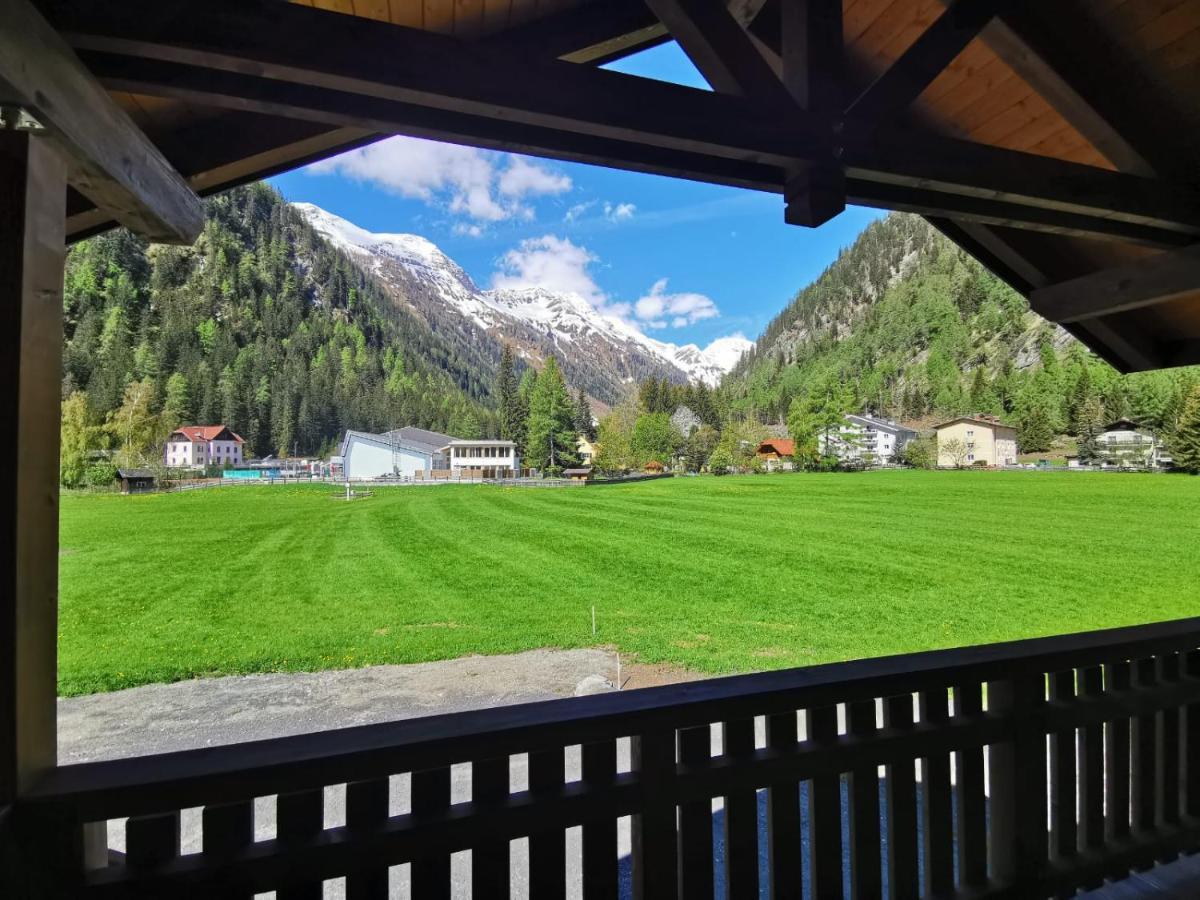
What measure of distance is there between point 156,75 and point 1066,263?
280 cm

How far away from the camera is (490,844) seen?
82 cm

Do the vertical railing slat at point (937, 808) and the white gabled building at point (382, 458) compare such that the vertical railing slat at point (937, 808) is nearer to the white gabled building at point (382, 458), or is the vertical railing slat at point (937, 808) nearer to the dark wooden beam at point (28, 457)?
the dark wooden beam at point (28, 457)

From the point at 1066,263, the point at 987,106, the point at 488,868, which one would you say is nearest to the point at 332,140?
the point at 488,868

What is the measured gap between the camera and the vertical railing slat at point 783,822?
96 cm

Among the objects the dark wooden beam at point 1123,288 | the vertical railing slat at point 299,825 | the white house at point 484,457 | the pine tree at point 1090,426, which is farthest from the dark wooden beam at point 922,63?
the white house at point 484,457

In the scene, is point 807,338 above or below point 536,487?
above

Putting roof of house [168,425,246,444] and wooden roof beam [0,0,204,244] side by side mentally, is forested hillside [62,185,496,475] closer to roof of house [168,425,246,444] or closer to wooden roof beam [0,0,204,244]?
roof of house [168,425,246,444]

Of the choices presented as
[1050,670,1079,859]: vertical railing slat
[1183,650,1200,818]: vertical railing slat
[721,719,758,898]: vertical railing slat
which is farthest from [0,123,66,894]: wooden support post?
[1183,650,1200,818]: vertical railing slat

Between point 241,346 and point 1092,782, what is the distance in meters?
22.0

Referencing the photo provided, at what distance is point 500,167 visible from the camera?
31719 mm

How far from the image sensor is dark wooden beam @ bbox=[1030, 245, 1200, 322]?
1.62 metres

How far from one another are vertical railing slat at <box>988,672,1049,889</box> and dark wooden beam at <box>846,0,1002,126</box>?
1238 mm

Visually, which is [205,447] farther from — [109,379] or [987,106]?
[987,106]

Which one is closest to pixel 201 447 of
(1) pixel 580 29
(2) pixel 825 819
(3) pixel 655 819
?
(1) pixel 580 29
